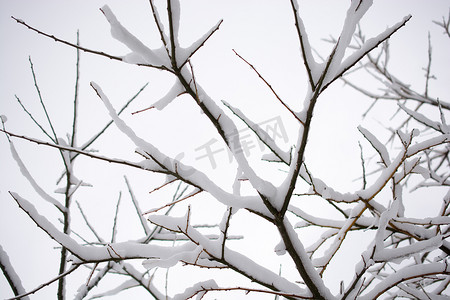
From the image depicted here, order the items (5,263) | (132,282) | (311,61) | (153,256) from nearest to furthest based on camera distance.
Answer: (311,61) < (153,256) < (5,263) < (132,282)

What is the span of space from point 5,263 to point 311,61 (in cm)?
169

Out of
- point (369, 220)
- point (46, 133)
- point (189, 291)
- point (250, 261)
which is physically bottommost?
point (189, 291)

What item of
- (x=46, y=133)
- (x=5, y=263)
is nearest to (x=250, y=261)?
(x=5, y=263)

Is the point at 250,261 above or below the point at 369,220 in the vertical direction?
below

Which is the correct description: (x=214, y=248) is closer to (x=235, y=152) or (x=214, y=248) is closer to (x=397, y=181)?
(x=235, y=152)

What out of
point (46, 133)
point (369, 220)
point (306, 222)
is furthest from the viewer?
point (46, 133)

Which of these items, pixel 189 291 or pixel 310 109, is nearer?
pixel 310 109

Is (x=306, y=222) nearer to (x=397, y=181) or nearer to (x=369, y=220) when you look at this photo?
(x=369, y=220)

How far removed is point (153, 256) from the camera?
36.9 inches

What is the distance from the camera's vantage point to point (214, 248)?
0.94m

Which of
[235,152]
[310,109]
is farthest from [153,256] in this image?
[310,109]

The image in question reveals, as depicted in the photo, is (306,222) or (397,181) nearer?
(397,181)

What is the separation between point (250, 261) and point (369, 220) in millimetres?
920

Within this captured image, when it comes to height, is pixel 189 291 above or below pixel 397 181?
below
